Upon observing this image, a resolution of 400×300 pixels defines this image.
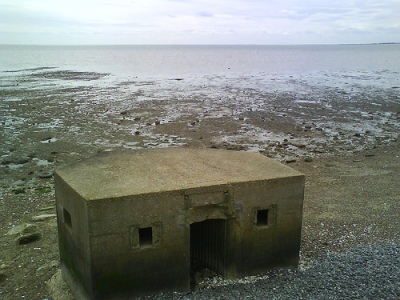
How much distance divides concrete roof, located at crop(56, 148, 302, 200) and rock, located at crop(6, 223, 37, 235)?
270cm

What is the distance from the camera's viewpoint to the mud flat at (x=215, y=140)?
8.36m

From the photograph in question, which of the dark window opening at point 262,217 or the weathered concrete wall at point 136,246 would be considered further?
the dark window opening at point 262,217

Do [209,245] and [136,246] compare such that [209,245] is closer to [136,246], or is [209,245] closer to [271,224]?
[271,224]

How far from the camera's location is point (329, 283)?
6.22 m

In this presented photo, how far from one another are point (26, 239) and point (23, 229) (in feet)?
2.13

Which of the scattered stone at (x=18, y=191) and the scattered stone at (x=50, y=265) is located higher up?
the scattered stone at (x=50, y=265)

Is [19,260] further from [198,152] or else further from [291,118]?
[291,118]

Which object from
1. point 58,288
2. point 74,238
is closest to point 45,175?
point 58,288

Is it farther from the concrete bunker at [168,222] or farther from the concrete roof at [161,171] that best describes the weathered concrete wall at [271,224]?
the concrete roof at [161,171]

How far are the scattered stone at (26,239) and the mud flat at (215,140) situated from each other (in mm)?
21

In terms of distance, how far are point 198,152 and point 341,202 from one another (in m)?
4.64

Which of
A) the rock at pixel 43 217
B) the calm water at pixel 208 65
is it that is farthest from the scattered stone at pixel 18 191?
the calm water at pixel 208 65

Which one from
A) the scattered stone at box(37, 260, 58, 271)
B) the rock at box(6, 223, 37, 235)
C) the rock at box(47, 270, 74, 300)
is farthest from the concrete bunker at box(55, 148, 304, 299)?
the rock at box(6, 223, 37, 235)

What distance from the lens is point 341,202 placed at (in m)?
10.5
